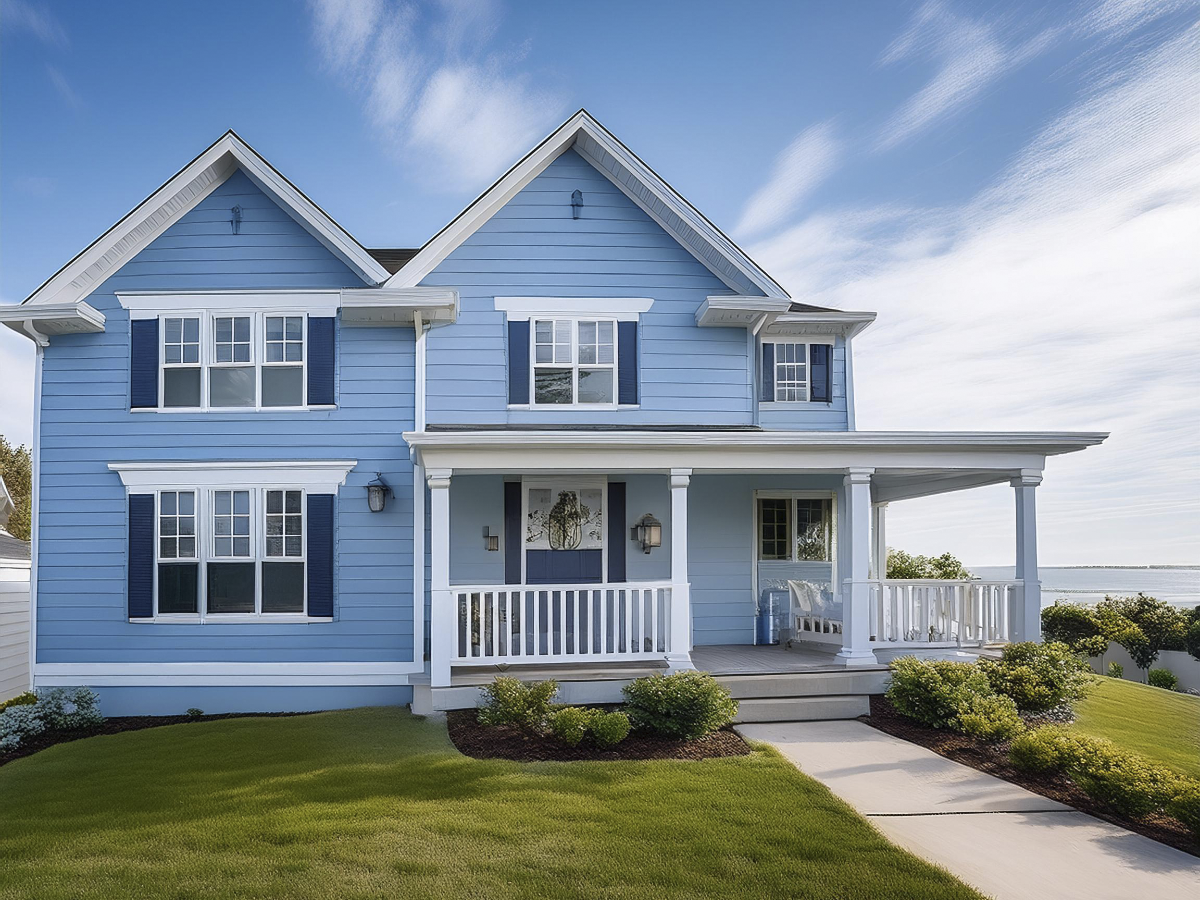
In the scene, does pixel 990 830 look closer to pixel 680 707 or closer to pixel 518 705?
pixel 680 707

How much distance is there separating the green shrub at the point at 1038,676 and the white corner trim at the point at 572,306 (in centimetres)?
652

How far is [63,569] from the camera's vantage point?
34.9ft

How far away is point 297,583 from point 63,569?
3.19 metres

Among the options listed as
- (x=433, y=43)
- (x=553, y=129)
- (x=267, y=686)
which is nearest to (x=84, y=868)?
(x=267, y=686)

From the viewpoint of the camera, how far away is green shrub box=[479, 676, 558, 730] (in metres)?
7.98

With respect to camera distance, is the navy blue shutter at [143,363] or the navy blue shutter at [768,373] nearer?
the navy blue shutter at [143,363]

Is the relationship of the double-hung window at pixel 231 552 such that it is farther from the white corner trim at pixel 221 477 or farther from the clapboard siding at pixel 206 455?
the clapboard siding at pixel 206 455

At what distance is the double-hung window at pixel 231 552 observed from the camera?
10562 millimetres

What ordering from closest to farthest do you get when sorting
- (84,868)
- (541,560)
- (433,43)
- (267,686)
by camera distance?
(84,868), (267,686), (541,560), (433,43)

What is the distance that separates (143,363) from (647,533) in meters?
7.36

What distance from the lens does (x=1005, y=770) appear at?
24.2 feet

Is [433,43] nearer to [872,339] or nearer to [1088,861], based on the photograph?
[872,339]

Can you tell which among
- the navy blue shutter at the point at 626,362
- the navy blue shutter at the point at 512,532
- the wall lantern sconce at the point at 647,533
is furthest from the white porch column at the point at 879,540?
the navy blue shutter at the point at 512,532

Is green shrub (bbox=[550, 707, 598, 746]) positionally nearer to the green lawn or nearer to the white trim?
the white trim
